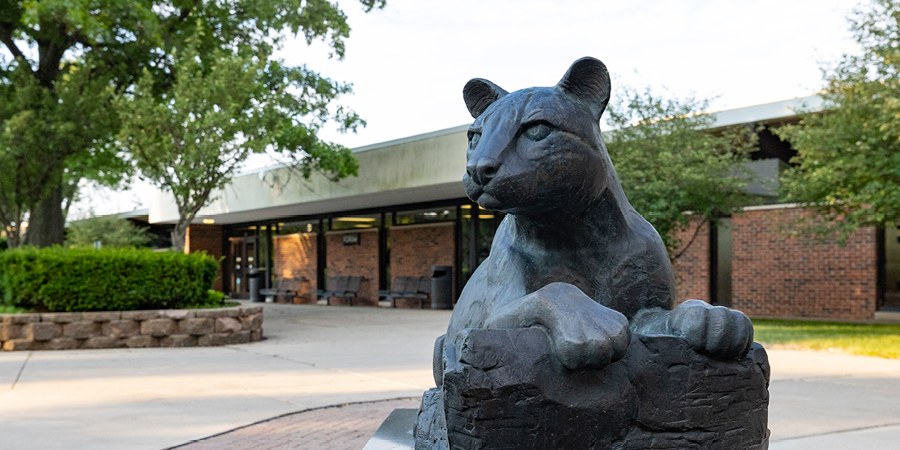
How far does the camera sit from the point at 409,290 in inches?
817

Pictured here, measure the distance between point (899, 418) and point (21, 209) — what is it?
15.0 m

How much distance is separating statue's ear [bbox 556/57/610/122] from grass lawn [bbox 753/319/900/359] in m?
9.71

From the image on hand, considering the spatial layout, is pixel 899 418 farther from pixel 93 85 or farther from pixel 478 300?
pixel 93 85

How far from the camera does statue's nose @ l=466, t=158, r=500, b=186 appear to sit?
1.88 m

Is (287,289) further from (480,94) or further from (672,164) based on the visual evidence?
(480,94)

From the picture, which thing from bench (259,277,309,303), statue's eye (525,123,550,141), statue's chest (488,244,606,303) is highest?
statue's eye (525,123,550,141)

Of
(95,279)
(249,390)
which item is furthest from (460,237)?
(249,390)

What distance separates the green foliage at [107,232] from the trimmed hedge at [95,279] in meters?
24.2

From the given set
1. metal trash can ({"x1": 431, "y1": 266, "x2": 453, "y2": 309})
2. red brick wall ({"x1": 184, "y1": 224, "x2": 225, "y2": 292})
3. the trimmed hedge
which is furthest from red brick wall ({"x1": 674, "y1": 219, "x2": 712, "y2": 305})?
red brick wall ({"x1": 184, "y1": 224, "x2": 225, "y2": 292})

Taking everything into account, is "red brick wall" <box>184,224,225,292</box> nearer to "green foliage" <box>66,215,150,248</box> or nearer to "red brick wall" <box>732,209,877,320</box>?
"green foliage" <box>66,215,150,248</box>

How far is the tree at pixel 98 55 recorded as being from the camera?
43.7ft

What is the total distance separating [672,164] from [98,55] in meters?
12.3

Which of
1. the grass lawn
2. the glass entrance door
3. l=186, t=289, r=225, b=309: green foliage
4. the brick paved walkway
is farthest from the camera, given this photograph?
the glass entrance door

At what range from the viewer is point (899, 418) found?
218 inches
